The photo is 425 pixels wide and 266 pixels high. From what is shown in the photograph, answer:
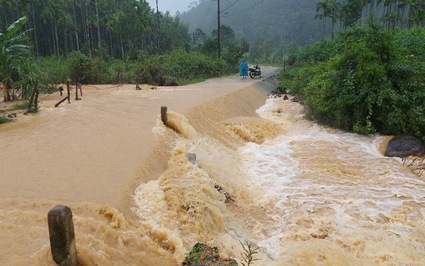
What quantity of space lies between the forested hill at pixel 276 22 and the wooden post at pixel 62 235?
68.9 metres

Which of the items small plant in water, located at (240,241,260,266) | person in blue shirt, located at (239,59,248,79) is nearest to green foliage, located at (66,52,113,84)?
person in blue shirt, located at (239,59,248,79)

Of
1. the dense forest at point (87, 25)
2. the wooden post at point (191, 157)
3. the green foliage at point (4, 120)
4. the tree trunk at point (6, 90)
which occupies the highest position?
the dense forest at point (87, 25)

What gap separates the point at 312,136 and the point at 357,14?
32968mm

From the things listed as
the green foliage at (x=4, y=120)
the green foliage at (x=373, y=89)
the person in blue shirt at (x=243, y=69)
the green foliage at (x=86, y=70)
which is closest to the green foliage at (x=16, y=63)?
the green foliage at (x=4, y=120)

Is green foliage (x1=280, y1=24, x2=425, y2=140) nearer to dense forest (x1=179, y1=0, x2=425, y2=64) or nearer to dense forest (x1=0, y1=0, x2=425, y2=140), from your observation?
dense forest (x1=0, y1=0, x2=425, y2=140)

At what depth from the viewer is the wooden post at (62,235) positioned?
11.8ft

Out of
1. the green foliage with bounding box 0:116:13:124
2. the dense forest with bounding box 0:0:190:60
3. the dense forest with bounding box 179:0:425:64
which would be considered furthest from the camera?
the dense forest with bounding box 179:0:425:64

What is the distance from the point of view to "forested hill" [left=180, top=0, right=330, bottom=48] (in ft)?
260

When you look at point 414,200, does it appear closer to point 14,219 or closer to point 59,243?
point 59,243

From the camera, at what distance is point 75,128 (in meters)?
9.56

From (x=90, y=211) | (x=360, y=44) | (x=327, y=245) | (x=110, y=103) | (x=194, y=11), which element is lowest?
(x=327, y=245)

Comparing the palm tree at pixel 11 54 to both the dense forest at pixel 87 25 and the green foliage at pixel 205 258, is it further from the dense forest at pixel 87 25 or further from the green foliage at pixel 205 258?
the dense forest at pixel 87 25

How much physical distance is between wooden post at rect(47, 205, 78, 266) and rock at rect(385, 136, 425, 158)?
29.5 ft

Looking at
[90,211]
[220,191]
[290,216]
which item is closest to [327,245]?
[290,216]
